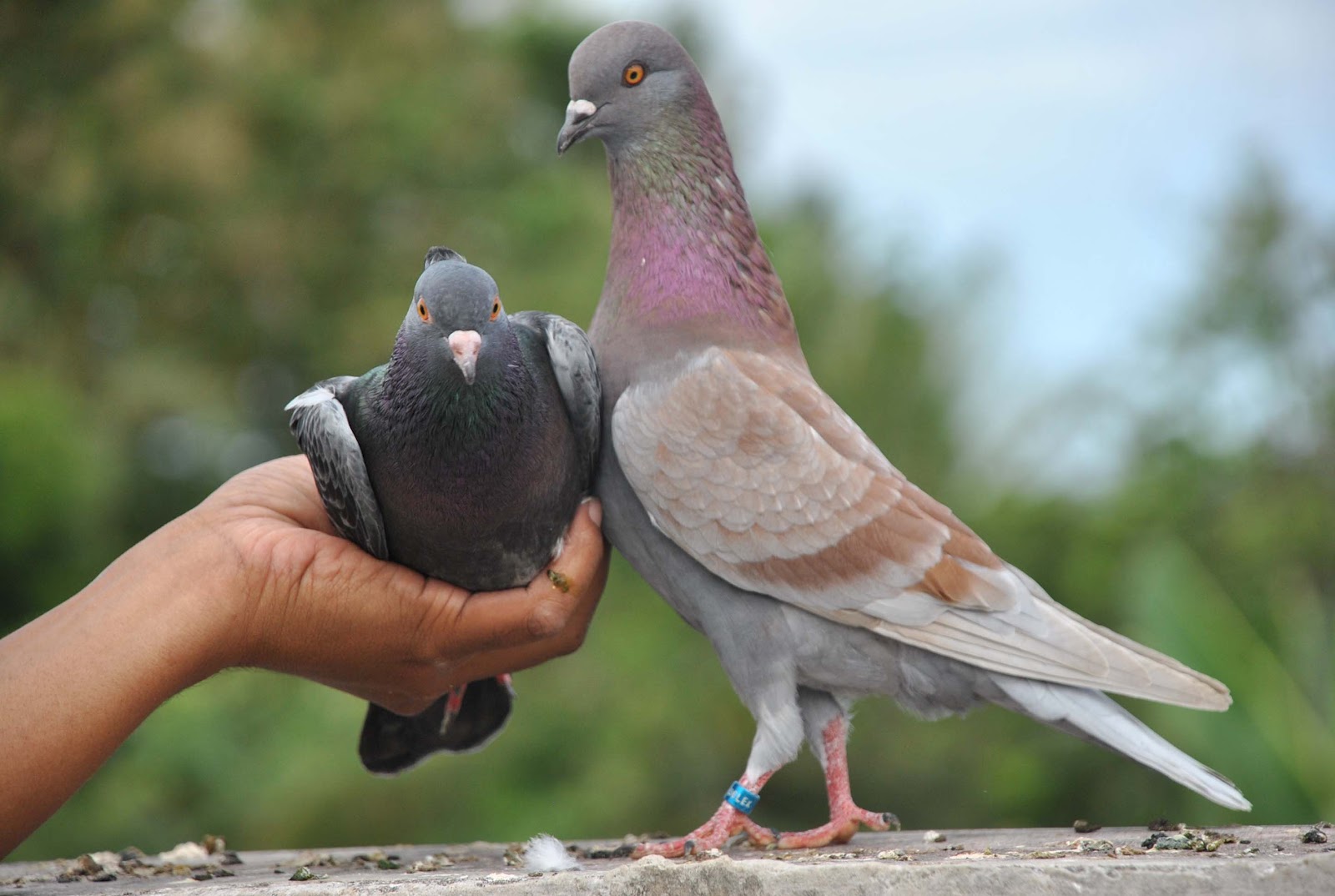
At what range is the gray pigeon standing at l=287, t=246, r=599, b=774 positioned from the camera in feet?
11.3

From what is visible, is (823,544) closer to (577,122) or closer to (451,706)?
(451,706)

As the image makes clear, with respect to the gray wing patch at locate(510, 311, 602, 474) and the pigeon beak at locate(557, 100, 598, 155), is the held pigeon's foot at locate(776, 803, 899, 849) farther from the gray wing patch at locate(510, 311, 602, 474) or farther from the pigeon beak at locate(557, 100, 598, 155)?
the pigeon beak at locate(557, 100, 598, 155)

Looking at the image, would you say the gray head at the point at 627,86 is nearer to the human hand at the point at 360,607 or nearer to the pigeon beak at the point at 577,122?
the pigeon beak at the point at 577,122

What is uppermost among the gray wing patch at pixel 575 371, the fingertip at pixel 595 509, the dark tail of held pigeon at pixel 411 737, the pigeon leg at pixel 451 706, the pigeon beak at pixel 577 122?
the pigeon beak at pixel 577 122

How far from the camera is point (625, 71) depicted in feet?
13.3

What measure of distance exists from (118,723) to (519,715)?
5.33m

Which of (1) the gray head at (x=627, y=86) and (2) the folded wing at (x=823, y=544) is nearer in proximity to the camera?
(2) the folded wing at (x=823, y=544)

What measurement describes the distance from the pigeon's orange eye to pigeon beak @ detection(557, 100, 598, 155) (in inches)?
5.0

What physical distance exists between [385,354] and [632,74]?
10147 mm

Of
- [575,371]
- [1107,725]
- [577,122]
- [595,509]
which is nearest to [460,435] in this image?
[575,371]

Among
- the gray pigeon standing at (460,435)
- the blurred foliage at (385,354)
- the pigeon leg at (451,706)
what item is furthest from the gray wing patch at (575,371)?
the blurred foliage at (385,354)

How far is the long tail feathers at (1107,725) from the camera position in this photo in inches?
133

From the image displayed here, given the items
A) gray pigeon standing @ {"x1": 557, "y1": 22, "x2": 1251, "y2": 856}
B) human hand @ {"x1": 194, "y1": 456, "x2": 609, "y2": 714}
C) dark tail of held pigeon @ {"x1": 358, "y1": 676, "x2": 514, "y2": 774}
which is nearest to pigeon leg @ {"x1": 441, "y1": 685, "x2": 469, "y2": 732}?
dark tail of held pigeon @ {"x1": 358, "y1": 676, "x2": 514, "y2": 774}

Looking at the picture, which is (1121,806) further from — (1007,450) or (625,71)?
(625,71)
